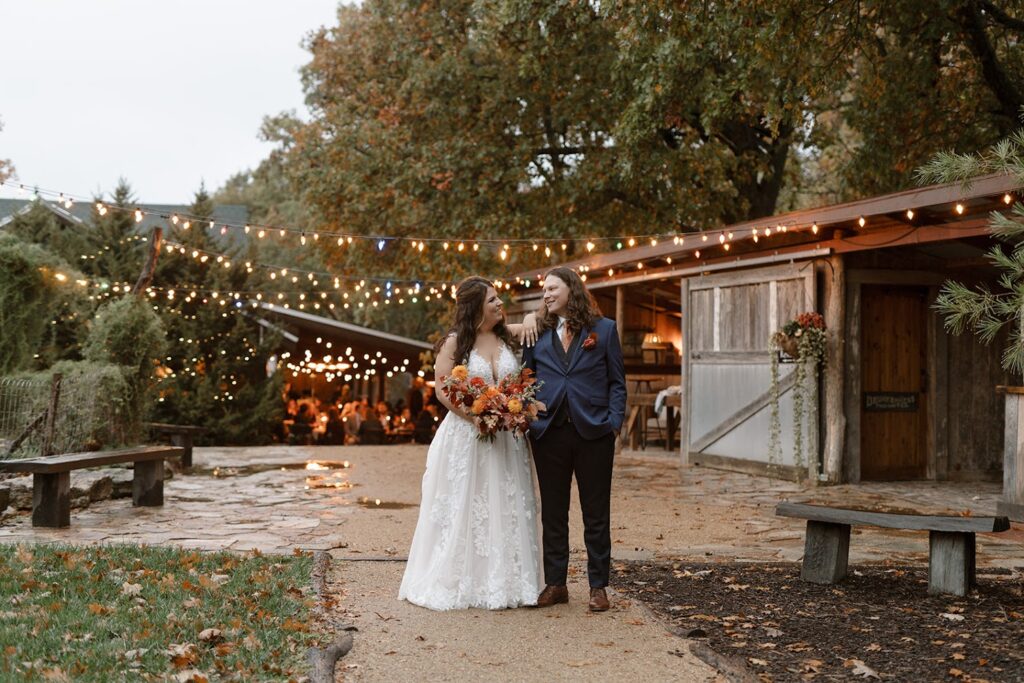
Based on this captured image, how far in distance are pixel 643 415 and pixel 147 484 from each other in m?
10.1

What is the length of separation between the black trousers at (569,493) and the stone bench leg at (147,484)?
18.0ft

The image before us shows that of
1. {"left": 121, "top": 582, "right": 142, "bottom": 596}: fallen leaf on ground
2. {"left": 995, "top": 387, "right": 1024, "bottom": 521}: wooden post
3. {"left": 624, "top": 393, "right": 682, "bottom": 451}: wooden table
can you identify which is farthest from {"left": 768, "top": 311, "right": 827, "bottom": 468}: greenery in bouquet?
{"left": 121, "top": 582, "right": 142, "bottom": 596}: fallen leaf on ground

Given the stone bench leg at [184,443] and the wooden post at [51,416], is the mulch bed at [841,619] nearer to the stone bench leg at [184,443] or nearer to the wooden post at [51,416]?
the wooden post at [51,416]

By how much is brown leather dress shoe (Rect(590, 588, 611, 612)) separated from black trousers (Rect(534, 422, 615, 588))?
3cm

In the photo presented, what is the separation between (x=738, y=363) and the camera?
555 inches

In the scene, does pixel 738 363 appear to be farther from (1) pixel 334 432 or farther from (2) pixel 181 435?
(1) pixel 334 432

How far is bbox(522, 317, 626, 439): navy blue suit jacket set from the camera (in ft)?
18.6

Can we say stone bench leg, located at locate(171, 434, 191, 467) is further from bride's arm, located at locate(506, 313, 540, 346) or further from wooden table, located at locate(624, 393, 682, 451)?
bride's arm, located at locate(506, 313, 540, 346)

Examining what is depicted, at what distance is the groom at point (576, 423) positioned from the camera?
570 centimetres

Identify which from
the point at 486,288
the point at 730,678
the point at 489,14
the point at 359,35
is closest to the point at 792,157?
the point at 489,14

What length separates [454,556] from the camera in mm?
5801

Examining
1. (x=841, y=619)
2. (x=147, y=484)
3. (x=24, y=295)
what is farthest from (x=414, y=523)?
(x=24, y=295)

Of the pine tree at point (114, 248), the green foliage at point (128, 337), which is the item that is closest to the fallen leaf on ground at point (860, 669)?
the green foliage at point (128, 337)

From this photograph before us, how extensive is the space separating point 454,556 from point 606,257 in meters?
11.3
